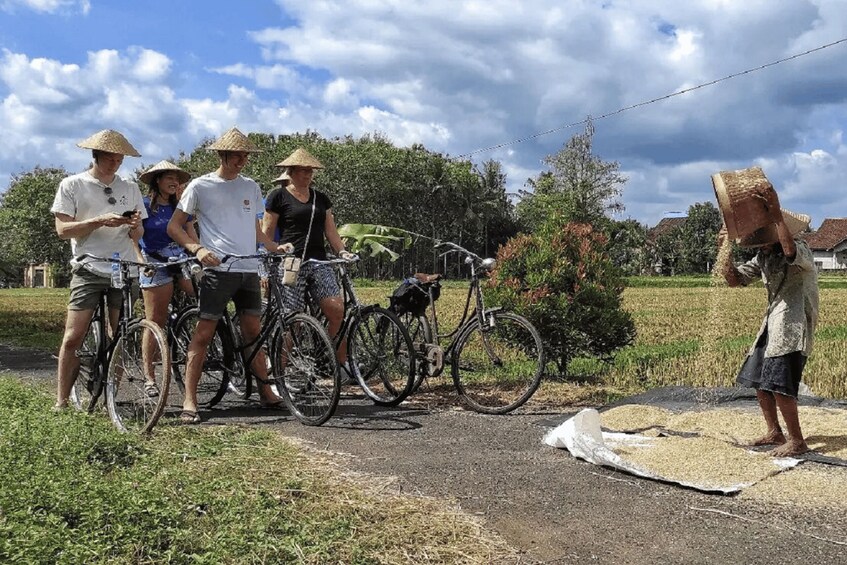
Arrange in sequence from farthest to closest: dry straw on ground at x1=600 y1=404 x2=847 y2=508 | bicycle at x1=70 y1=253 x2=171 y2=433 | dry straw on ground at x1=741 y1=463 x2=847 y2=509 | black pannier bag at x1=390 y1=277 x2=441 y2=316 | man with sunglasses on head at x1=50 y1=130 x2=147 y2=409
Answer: black pannier bag at x1=390 y1=277 x2=441 y2=316
man with sunglasses on head at x1=50 y1=130 x2=147 y2=409
bicycle at x1=70 y1=253 x2=171 y2=433
dry straw on ground at x1=600 y1=404 x2=847 y2=508
dry straw on ground at x1=741 y1=463 x2=847 y2=509

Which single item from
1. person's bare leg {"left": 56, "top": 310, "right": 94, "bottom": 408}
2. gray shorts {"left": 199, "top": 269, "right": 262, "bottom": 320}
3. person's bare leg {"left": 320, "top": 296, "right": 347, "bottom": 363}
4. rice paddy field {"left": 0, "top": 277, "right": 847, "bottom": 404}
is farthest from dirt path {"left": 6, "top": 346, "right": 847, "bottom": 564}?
rice paddy field {"left": 0, "top": 277, "right": 847, "bottom": 404}

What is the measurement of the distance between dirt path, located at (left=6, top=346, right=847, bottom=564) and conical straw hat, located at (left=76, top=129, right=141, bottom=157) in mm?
2175

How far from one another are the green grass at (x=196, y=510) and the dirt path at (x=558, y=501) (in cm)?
31

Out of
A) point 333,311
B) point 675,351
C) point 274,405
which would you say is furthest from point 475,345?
point 675,351

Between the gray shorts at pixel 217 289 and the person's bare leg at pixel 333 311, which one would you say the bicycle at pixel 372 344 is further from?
the gray shorts at pixel 217 289

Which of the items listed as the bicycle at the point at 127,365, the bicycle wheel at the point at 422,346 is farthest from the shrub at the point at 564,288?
the bicycle at the point at 127,365

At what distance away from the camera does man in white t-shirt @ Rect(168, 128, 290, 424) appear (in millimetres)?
6031

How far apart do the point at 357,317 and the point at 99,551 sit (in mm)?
3619

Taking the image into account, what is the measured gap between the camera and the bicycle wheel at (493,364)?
6.48 metres

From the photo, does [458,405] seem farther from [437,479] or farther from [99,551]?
[99,551]

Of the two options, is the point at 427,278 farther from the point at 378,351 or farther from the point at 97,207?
the point at 97,207

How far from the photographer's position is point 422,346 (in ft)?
22.3

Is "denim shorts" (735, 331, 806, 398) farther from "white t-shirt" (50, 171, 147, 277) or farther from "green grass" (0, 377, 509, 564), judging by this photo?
"white t-shirt" (50, 171, 147, 277)

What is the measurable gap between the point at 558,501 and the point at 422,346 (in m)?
2.83
